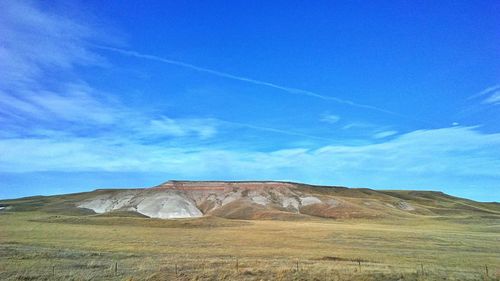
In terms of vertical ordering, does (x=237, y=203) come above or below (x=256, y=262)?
above

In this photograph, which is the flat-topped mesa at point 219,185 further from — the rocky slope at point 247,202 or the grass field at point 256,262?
the grass field at point 256,262

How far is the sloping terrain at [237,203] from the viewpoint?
139m

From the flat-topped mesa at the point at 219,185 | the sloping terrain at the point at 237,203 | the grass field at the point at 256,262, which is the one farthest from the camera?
the flat-topped mesa at the point at 219,185

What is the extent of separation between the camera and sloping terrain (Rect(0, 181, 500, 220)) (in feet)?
455

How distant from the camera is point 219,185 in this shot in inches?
6875

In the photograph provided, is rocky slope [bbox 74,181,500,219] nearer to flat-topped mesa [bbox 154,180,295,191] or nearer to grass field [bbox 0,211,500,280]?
flat-topped mesa [bbox 154,180,295,191]

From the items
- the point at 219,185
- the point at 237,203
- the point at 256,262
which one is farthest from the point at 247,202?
the point at 256,262

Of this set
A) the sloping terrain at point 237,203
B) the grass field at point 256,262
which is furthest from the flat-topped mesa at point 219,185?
the grass field at point 256,262

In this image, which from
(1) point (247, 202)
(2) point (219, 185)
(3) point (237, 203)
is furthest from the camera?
(2) point (219, 185)

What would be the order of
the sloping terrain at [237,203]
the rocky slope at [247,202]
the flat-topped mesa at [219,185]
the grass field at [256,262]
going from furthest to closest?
1. the flat-topped mesa at [219,185]
2. the rocky slope at [247,202]
3. the sloping terrain at [237,203]
4. the grass field at [256,262]

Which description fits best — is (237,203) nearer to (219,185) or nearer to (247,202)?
(247,202)

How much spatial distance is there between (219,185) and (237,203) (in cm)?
2374

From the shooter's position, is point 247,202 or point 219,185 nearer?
point 247,202

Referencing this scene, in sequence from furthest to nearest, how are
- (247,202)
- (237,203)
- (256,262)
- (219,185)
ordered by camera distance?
(219,185), (247,202), (237,203), (256,262)
